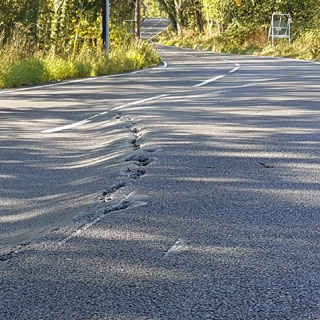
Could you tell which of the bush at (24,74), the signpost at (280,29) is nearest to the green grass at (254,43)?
the signpost at (280,29)

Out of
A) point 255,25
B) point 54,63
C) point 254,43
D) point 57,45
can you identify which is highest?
point 57,45

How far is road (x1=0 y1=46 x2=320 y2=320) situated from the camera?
9.51 ft

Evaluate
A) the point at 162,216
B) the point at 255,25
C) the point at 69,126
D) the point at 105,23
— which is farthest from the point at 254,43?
the point at 162,216

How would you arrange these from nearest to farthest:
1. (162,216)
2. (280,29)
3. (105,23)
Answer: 1. (162,216)
2. (105,23)
3. (280,29)

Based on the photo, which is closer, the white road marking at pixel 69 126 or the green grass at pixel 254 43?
the white road marking at pixel 69 126

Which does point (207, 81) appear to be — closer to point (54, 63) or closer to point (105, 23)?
point (54, 63)

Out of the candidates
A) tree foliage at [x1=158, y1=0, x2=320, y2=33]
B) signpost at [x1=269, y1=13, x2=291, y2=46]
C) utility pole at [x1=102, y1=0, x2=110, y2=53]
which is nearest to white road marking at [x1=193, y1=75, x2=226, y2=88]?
utility pole at [x1=102, y1=0, x2=110, y2=53]

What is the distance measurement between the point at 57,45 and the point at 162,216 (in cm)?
1705

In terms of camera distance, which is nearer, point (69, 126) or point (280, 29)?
point (69, 126)

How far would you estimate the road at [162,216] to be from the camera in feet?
9.51

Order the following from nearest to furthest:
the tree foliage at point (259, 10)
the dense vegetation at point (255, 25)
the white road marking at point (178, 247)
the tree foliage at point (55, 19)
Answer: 1. the white road marking at point (178, 247)
2. the tree foliage at point (55, 19)
3. the dense vegetation at point (255, 25)
4. the tree foliage at point (259, 10)

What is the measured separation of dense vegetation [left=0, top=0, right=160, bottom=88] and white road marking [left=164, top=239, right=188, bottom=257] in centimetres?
1077

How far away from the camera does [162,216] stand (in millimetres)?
4125

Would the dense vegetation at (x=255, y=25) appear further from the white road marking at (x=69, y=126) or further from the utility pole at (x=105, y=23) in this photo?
the white road marking at (x=69, y=126)
